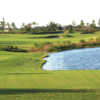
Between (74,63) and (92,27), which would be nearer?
(74,63)

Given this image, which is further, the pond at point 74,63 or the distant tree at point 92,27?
the distant tree at point 92,27

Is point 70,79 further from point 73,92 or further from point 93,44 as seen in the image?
point 93,44

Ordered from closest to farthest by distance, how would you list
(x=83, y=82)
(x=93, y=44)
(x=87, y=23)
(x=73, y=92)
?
1. (x=73, y=92)
2. (x=83, y=82)
3. (x=93, y=44)
4. (x=87, y=23)

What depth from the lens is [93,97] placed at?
37.0 ft

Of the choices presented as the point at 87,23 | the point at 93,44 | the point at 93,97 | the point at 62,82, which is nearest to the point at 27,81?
the point at 62,82

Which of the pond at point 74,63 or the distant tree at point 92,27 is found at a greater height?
the distant tree at point 92,27

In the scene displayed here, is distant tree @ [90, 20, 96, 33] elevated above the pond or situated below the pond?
above

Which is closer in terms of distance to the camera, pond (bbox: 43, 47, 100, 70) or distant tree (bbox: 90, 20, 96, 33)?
pond (bbox: 43, 47, 100, 70)

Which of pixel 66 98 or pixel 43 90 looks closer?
pixel 66 98

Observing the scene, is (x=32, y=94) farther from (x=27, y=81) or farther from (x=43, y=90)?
(x=27, y=81)

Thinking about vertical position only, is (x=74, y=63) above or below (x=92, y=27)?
below

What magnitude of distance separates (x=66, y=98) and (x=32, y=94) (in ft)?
6.07

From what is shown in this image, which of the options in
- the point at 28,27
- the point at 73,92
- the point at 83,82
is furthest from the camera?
the point at 28,27

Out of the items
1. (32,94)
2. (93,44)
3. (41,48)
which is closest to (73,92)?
(32,94)
